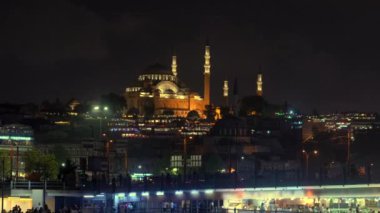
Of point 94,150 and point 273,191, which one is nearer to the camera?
point 273,191

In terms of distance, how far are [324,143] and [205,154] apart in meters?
38.8

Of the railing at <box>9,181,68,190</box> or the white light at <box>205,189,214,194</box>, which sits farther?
the white light at <box>205,189,214,194</box>

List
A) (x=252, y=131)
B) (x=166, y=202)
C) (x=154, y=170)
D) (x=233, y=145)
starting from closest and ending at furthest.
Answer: (x=166, y=202), (x=154, y=170), (x=233, y=145), (x=252, y=131)

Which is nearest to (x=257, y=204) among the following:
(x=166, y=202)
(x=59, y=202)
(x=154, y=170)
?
(x=166, y=202)

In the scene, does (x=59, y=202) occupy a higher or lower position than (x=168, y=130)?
lower

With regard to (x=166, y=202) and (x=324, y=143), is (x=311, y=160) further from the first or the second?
(x=166, y=202)

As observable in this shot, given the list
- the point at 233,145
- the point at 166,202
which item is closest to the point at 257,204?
the point at 166,202

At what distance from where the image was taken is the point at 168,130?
196 meters

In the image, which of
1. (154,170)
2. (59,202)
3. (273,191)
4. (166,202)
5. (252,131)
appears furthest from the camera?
(252,131)

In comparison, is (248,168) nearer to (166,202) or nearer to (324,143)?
(324,143)

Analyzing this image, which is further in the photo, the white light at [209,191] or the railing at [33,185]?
the white light at [209,191]

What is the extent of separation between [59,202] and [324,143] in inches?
5312

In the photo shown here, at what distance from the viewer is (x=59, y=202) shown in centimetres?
6438

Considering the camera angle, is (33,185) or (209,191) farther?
(209,191)
